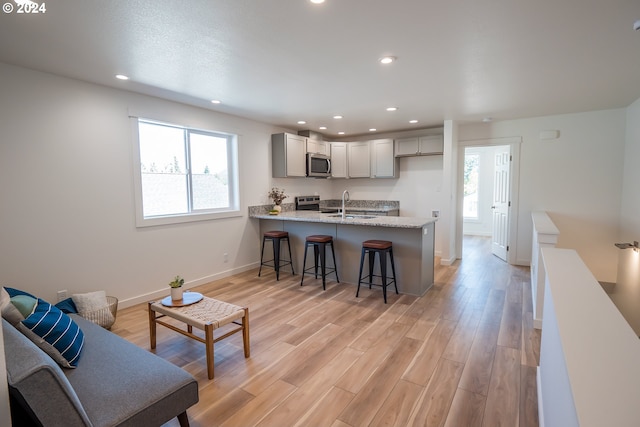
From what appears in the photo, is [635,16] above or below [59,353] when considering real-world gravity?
above

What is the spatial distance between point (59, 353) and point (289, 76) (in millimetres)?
2771

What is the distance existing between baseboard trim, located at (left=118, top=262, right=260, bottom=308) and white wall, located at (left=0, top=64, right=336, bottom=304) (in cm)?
3

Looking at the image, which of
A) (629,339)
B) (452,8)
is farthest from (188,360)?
(452,8)

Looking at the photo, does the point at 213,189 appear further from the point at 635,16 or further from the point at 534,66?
the point at 635,16

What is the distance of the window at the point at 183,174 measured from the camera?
12.8ft

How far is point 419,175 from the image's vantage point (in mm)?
6348

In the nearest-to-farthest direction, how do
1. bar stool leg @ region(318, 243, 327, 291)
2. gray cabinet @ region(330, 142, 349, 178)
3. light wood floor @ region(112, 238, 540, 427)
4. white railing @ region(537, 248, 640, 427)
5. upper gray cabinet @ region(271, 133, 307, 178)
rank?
1. white railing @ region(537, 248, 640, 427)
2. light wood floor @ region(112, 238, 540, 427)
3. bar stool leg @ region(318, 243, 327, 291)
4. upper gray cabinet @ region(271, 133, 307, 178)
5. gray cabinet @ region(330, 142, 349, 178)

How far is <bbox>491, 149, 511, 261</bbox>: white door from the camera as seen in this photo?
18.4ft

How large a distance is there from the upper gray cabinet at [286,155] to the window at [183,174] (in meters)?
0.82

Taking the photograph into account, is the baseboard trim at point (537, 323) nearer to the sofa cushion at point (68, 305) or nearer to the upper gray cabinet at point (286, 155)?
the upper gray cabinet at point (286, 155)

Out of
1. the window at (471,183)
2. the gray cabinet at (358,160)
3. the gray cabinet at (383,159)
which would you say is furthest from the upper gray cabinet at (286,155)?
the window at (471,183)

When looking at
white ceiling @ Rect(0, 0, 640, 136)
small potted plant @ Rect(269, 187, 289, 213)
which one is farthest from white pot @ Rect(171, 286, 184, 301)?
small potted plant @ Rect(269, 187, 289, 213)

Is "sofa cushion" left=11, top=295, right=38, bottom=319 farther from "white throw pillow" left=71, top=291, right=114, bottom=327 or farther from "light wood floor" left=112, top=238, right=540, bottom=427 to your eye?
"white throw pillow" left=71, top=291, right=114, bottom=327

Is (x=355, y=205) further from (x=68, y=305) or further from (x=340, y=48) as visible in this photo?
(x=68, y=305)
